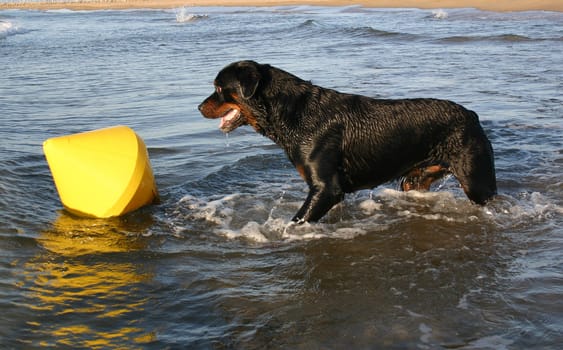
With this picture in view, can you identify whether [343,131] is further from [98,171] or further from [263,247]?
[98,171]

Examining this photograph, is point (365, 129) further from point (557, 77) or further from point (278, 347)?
point (557, 77)

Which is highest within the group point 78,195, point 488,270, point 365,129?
point 365,129

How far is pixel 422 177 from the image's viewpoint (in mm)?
7016

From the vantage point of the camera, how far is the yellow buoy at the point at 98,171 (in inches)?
256

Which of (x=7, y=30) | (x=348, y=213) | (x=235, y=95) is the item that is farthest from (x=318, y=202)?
(x=7, y=30)

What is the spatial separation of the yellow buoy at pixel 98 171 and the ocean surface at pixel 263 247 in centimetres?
17

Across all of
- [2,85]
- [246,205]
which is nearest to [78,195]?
[246,205]

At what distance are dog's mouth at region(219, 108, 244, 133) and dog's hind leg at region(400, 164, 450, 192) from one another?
1.71 metres

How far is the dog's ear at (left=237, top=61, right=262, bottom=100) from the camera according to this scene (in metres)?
6.10

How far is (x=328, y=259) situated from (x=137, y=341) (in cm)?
194

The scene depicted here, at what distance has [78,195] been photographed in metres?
6.60

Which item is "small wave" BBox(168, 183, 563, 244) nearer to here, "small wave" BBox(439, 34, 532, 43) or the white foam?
the white foam

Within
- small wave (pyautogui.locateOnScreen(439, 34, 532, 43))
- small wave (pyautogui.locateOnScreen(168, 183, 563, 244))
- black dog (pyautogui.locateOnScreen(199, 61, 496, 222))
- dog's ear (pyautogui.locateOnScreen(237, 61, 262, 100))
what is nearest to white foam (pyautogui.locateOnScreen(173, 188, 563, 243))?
small wave (pyautogui.locateOnScreen(168, 183, 563, 244))

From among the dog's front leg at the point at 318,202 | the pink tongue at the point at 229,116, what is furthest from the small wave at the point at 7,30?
the dog's front leg at the point at 318,202
